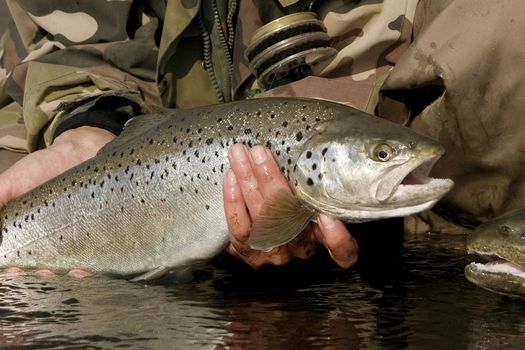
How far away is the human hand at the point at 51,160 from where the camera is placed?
2.84m

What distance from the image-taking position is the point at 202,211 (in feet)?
7.70

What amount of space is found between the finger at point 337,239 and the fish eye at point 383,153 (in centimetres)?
24

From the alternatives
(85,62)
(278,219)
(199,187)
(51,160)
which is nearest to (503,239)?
(278,219)

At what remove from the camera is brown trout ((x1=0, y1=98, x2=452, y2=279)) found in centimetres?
211

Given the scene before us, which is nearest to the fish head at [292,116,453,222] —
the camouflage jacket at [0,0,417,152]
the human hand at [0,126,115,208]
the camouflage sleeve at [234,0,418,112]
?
the camouflage sleeve at [234,0,418,112]

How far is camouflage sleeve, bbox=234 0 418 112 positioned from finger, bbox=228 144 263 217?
0.89 m

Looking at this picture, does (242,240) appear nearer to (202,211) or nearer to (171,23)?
(202,211)

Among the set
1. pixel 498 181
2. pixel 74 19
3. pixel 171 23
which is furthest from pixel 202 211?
pixel 74 19

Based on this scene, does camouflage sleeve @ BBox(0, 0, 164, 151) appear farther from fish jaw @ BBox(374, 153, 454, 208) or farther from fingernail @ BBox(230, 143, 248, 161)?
fish jaw @ BBox(374, 153, 454, 208)

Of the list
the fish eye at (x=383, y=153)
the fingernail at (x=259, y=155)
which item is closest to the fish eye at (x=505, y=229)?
the fish eye at (x=383, y=153)

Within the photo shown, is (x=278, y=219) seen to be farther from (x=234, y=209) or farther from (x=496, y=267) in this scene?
(x=496, y=267)

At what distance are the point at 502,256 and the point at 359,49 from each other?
1295mm

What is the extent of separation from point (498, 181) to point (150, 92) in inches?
67.8

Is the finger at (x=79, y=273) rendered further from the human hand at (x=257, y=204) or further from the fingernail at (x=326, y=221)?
the fingernail at (x=326, y=221)
